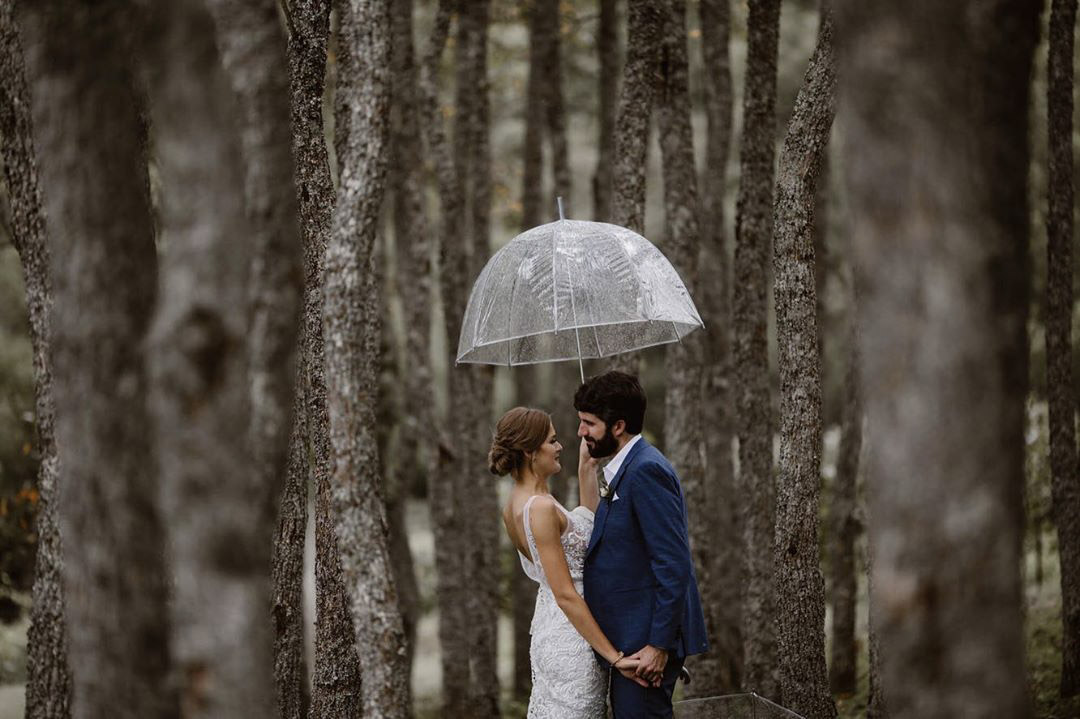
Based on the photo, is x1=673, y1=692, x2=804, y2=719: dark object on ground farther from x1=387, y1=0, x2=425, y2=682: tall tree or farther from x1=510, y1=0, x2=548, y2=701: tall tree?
x1=510, y1=0, x2=548, y2=701: tall tree

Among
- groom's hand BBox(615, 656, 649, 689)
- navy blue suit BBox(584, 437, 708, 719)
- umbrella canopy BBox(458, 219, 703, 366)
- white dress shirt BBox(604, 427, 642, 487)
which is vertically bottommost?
groom's hand BBox(615, 656, 649, 689)

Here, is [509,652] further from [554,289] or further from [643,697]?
[643,697]

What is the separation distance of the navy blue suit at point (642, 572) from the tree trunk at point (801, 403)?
115 centimetres

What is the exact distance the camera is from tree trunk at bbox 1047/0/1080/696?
817 centimetres

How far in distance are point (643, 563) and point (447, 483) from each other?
17.8 ft

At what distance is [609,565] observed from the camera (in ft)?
17.2

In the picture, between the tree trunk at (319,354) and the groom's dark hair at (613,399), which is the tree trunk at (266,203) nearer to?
the groom's dark hair at (613,399)

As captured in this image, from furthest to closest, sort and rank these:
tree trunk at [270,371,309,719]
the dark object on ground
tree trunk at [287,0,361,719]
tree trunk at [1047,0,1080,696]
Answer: tree trunk at [1047,0,1080,696], the dark object on ground, tree trunk at [270,371,309,719], tree trunk at [287,0,361,719]

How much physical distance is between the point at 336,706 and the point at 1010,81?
471 cm

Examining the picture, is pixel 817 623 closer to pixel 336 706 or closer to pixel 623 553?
pixel 623 553

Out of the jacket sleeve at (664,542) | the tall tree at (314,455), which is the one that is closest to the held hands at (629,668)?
the jacket sleeve at (664,542)

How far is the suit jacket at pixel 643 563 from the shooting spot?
5.04 metres

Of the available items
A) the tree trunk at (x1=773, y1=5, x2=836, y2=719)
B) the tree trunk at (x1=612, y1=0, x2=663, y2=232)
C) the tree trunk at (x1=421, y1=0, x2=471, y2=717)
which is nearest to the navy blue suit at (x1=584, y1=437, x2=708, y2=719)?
the tree trunk at (x1=773, y1=5, x2=836, y2=719)

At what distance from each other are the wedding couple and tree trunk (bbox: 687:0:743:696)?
554cm
